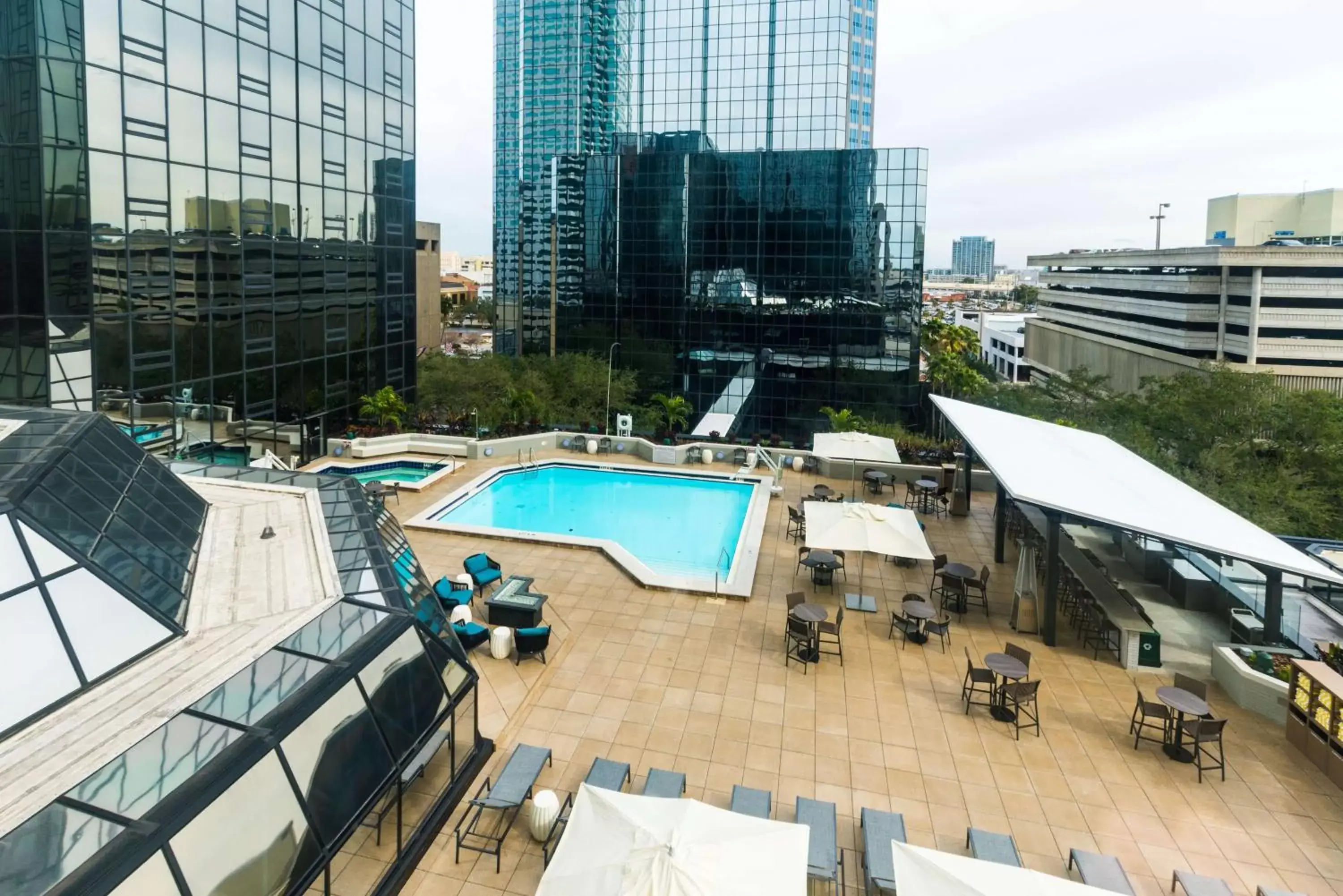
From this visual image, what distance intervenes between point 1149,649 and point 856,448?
10.1 m

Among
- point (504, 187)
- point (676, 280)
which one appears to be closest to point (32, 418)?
point (676, 280)

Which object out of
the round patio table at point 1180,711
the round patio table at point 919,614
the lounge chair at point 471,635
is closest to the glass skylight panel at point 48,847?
the lounge chair at point 471,635

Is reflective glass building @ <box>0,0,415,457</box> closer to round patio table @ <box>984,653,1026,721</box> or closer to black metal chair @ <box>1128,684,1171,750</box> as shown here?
round patio table @ <box>984,653,1026,721</box>

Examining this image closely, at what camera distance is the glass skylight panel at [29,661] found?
6105 mm

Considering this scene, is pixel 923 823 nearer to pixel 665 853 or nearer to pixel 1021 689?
pixel 1021 689

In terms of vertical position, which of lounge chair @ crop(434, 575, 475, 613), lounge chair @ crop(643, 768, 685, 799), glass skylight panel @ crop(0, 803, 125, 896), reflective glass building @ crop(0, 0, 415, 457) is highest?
reflective glass building @ crop(0, 0, 415, 457)

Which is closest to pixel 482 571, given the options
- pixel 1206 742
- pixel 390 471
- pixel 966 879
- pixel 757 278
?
pixel 966 879

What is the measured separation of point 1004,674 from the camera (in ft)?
34.4

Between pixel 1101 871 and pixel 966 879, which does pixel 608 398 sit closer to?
pixel 1101 871

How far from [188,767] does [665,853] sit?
3365 millimetres

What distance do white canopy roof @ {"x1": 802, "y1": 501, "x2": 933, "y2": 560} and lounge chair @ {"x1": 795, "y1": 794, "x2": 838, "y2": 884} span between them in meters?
6.30

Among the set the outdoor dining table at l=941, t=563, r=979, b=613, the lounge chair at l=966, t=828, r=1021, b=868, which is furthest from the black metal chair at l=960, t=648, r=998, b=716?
the lounge chair at l=966, t=828, r=1021, b=868

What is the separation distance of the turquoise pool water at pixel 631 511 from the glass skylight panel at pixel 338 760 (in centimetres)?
1050

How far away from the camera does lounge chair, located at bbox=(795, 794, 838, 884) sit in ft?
23.7
